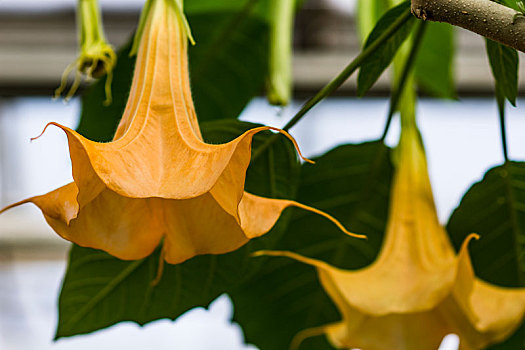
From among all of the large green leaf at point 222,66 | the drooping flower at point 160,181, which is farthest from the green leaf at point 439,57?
the drooping flower at point 160,181

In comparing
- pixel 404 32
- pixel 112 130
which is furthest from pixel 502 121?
pixel 112 130

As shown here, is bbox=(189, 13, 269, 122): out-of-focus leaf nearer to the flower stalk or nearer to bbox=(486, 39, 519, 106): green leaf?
the flower stalk

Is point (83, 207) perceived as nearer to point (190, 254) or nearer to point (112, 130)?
point (190, 254)

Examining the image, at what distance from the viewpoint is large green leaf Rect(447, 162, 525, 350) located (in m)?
0.26

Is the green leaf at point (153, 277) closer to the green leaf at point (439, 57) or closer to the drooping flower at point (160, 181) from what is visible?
the drooping flower at point (160, 181)

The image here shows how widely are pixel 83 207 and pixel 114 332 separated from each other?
1223 mm

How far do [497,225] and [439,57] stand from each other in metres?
0.16

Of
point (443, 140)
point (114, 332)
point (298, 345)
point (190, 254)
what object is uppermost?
point (190, 254)

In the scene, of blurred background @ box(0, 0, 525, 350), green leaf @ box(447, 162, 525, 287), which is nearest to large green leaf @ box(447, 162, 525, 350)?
green leaf @ box(447, 162, 525, 287)

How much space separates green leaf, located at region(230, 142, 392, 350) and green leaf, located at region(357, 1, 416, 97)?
10cm

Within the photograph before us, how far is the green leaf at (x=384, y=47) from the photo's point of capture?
0.20 meters

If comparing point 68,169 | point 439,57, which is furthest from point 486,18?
point 68,169

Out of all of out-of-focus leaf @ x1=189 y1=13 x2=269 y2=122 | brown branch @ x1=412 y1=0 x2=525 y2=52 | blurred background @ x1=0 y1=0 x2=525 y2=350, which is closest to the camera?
brown branch @ x1=412 y1=0 x2=525 y2=52

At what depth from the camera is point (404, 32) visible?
198mm
